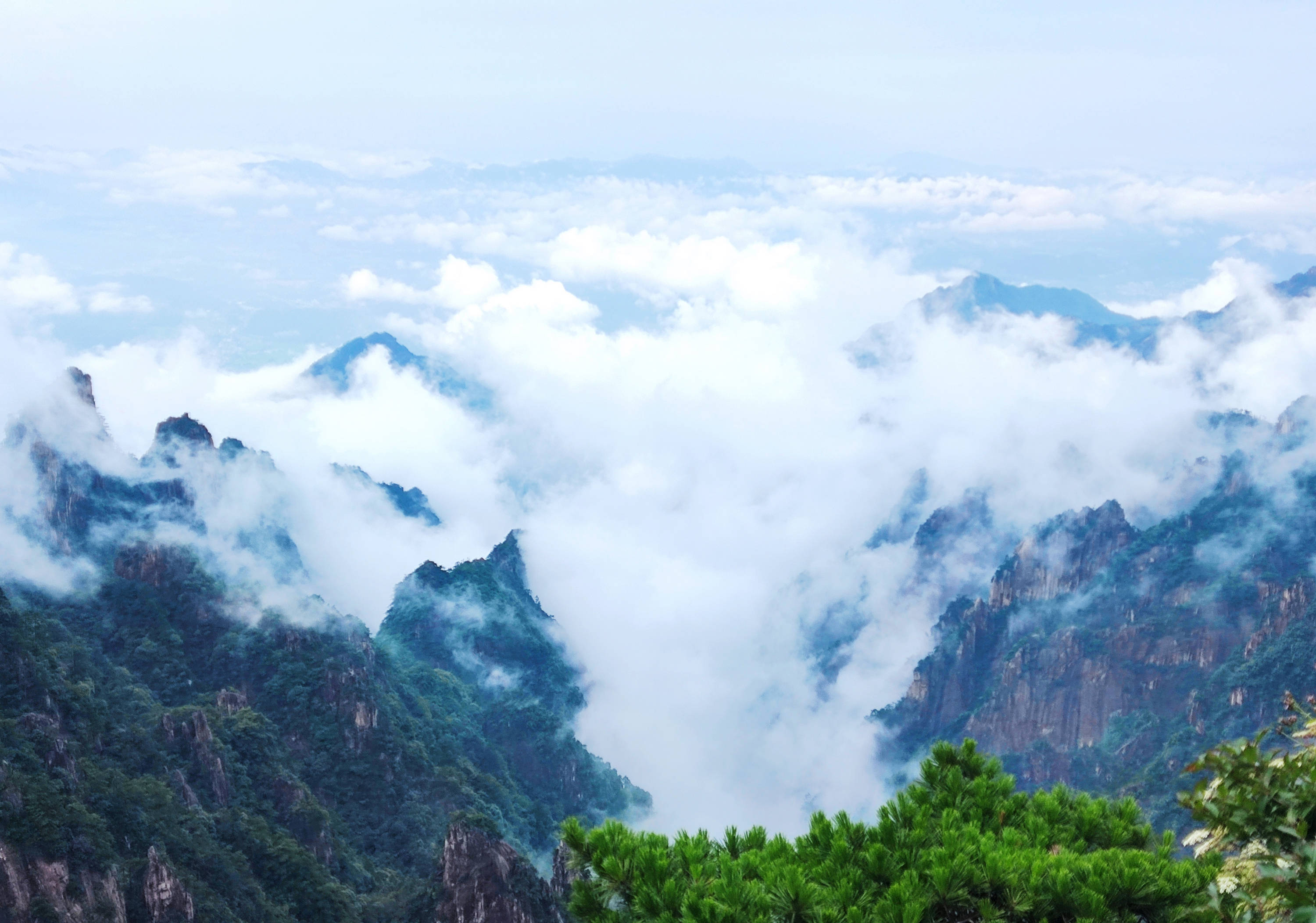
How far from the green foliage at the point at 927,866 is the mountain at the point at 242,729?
163 feet

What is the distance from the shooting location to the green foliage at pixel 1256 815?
11.2m

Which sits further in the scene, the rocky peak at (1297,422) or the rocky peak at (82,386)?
the rocky peak at (1297,422)

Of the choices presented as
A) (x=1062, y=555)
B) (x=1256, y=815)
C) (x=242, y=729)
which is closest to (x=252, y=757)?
(x=242, y=729)

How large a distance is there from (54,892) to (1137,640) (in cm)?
13573

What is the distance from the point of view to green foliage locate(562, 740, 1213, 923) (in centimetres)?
1270

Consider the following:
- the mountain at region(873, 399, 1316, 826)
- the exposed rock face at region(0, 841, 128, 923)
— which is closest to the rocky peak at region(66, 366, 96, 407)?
the exposed rock face at region(0, 841, 128, 923)

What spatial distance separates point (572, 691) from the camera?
6358 inches

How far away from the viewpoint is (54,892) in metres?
53.4

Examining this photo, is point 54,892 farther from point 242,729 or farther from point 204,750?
point 242,729

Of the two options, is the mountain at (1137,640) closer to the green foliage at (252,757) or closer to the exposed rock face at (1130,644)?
the exposed rock face at (1130,644)

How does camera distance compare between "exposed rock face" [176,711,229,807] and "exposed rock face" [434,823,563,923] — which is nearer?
"exposed rock face" [434,823,563,923]

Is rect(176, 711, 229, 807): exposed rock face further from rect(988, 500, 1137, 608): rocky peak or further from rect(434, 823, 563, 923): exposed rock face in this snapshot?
rect(988, 500, 1137, 608): rocky peak

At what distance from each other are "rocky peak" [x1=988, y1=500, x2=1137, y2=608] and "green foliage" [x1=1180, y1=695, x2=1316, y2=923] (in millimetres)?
169014

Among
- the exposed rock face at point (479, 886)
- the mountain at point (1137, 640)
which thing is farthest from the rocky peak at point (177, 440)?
the mountain at point (1137, 640)
